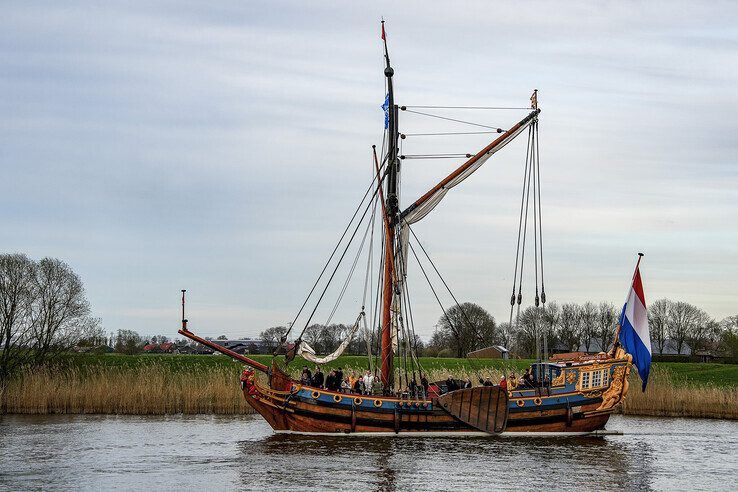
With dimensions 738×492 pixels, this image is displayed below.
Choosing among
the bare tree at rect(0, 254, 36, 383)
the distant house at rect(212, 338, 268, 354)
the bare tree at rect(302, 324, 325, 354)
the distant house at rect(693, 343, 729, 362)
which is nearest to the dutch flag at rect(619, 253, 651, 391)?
the bare tree at rect(0, 254, 36, 383)

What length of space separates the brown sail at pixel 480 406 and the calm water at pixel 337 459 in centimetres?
78

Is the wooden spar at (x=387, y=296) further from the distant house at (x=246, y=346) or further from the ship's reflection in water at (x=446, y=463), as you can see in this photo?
the distant house at (x=246, y=346)

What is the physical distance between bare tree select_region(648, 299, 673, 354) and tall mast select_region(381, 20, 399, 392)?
95826mm

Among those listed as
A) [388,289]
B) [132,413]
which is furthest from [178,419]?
[388,289]

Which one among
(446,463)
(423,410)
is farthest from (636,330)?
(446,463)

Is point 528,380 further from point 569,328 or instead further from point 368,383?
point 569,328

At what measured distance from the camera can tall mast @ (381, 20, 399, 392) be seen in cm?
4416

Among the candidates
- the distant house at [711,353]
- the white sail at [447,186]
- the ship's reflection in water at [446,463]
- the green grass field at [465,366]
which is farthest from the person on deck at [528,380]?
the distant house at [711,353]

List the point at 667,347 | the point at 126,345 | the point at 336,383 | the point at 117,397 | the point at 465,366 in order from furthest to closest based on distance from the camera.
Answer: the point at 667,347
the point at 126,345
the point at 465,366
the point at 117,397
the point at 336,383

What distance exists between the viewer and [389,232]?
1783 inches

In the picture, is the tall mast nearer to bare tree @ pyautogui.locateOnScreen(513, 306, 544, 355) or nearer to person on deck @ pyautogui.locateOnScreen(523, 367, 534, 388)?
person on deck @ pyautogui.locateOnScreen(523, 367, 534, 388)

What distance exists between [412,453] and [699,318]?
111m

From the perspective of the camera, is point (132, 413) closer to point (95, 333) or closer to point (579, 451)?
point (95, 333)

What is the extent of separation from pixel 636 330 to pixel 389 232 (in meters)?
12.5
